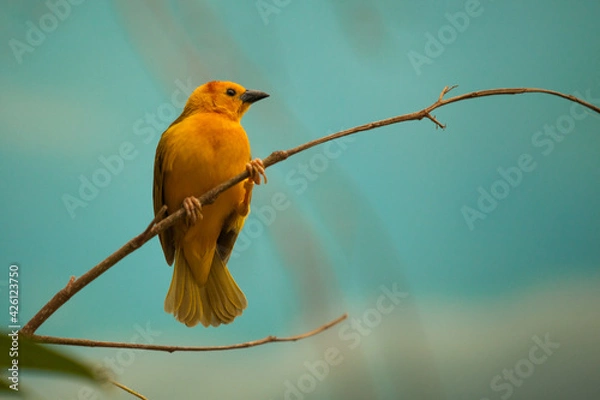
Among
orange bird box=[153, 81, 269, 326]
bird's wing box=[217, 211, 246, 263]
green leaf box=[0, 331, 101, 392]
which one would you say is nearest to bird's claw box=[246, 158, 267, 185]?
orange bird box=[153, 81, 269, 326]

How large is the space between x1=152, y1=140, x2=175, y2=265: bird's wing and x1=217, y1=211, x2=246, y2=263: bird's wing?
0.63 feet

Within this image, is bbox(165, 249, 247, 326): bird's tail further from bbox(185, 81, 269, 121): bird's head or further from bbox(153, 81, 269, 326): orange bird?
bbox(185, 81, 269, 121): bird's head

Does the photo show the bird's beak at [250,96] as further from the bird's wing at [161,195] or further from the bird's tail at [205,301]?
the bird's tail at [205,301]

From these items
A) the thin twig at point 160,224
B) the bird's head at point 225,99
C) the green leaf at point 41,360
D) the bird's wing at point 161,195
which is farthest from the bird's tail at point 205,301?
the green leaf at point 41,360

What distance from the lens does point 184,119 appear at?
243 centimetres

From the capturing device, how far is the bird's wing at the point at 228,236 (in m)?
2.44

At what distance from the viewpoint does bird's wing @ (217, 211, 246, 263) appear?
244cm

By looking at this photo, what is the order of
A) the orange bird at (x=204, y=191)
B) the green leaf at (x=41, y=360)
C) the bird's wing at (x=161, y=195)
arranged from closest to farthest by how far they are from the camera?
the green leaf at (x=41, y=360) → the orange bird at (x=204, y=191) → the bird's wing at (x=161, y=195)

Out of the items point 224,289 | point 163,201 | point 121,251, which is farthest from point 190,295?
point 121,251

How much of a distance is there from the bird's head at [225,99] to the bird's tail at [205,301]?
0.68 meters

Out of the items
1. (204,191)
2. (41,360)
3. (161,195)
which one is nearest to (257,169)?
(204,191)

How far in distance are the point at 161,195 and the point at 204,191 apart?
0.22m

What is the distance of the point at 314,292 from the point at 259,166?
2.47 feet

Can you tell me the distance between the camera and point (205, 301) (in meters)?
2.30
